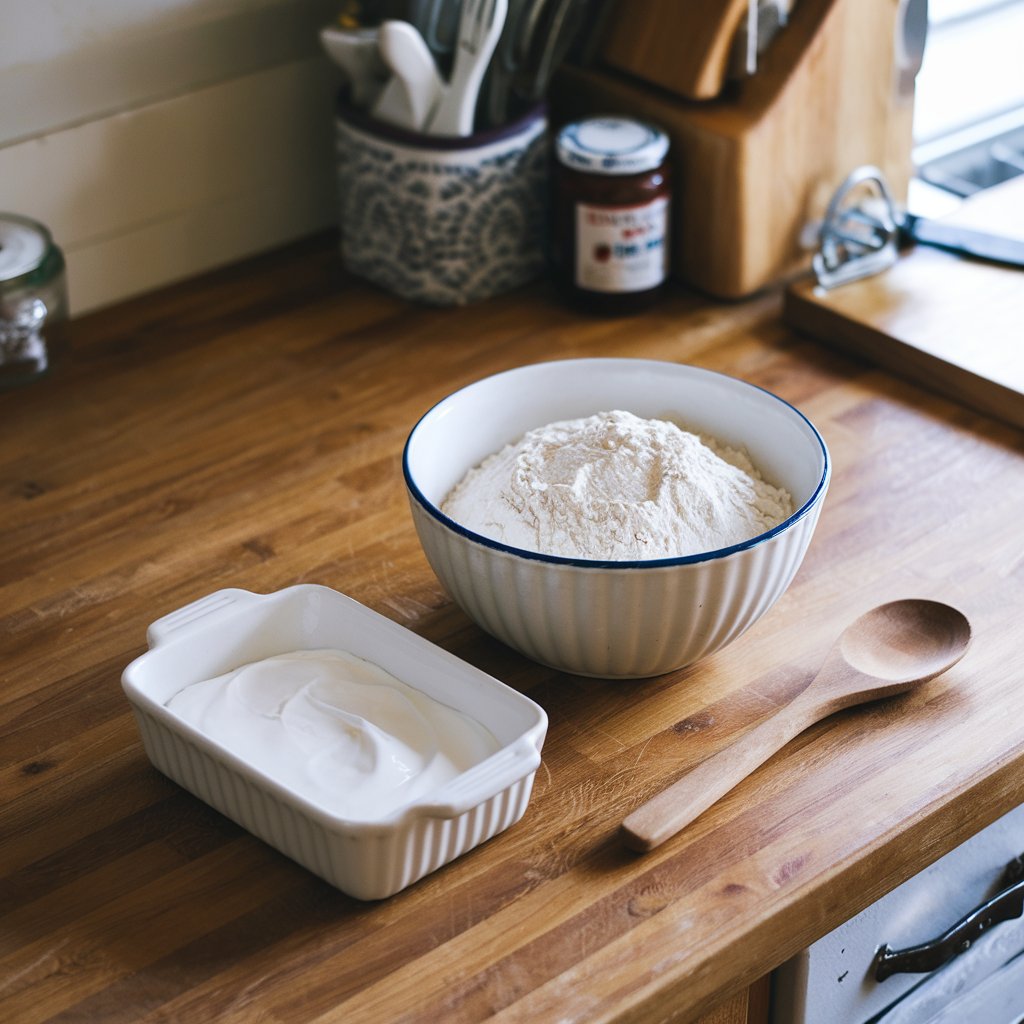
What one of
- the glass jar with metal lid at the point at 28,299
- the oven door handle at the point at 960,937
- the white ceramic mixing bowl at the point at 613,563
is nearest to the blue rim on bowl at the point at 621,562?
the white ceramic mixing bowl at the point at 613,563

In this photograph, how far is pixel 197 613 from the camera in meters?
0.74

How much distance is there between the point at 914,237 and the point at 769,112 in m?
0.20

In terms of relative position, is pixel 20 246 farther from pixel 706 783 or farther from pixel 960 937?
pixel 960 937

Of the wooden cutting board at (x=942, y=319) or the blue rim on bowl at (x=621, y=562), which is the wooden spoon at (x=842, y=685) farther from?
the wooden cutting board at (x=942, y=319)

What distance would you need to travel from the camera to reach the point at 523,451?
0.80 metres

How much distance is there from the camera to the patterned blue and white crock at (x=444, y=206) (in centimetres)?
116

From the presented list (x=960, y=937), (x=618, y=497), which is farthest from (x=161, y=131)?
(x=960, y=937)

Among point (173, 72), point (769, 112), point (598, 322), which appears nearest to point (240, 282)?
point (173, 72)

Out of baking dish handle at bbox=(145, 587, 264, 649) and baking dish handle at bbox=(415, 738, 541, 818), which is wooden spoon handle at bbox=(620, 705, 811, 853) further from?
baking dish handle at bbox=(145, 587, 264, 649)

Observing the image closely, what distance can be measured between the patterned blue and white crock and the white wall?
0.11 m

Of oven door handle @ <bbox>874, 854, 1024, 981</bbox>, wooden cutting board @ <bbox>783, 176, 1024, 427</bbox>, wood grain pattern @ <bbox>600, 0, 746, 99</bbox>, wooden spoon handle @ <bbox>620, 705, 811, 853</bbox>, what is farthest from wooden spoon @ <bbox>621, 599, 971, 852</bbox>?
wood grain pattern @ <bbox>600, 0, 746, 99</bbox>

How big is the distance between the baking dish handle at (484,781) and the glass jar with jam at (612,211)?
61 centimetres

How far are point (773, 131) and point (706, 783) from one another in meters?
0.67

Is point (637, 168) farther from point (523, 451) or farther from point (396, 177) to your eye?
point (523, 451)
